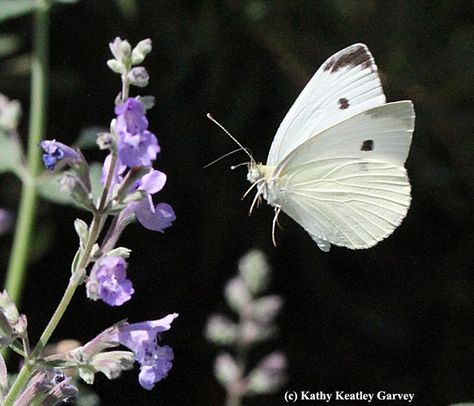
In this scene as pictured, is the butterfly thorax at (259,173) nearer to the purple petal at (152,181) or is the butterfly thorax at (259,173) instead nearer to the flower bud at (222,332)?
the flower bud at (222,332)

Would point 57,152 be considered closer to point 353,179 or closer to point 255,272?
point 255,272

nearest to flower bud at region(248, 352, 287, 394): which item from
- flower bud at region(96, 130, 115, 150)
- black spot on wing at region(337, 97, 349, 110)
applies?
black spot on wing at region(337, 97, 349, 110)

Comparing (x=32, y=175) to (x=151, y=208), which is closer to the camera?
(x=151, y=208)

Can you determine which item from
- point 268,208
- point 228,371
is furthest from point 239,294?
point 268,208

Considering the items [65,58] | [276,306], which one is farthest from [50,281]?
[276,306]

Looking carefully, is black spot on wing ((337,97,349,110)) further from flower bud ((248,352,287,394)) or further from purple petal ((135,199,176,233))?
purple petal ((135,199,176,233))

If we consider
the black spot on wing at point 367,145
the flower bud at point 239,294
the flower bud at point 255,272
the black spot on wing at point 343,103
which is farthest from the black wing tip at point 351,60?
the flower bud at point 239,294
